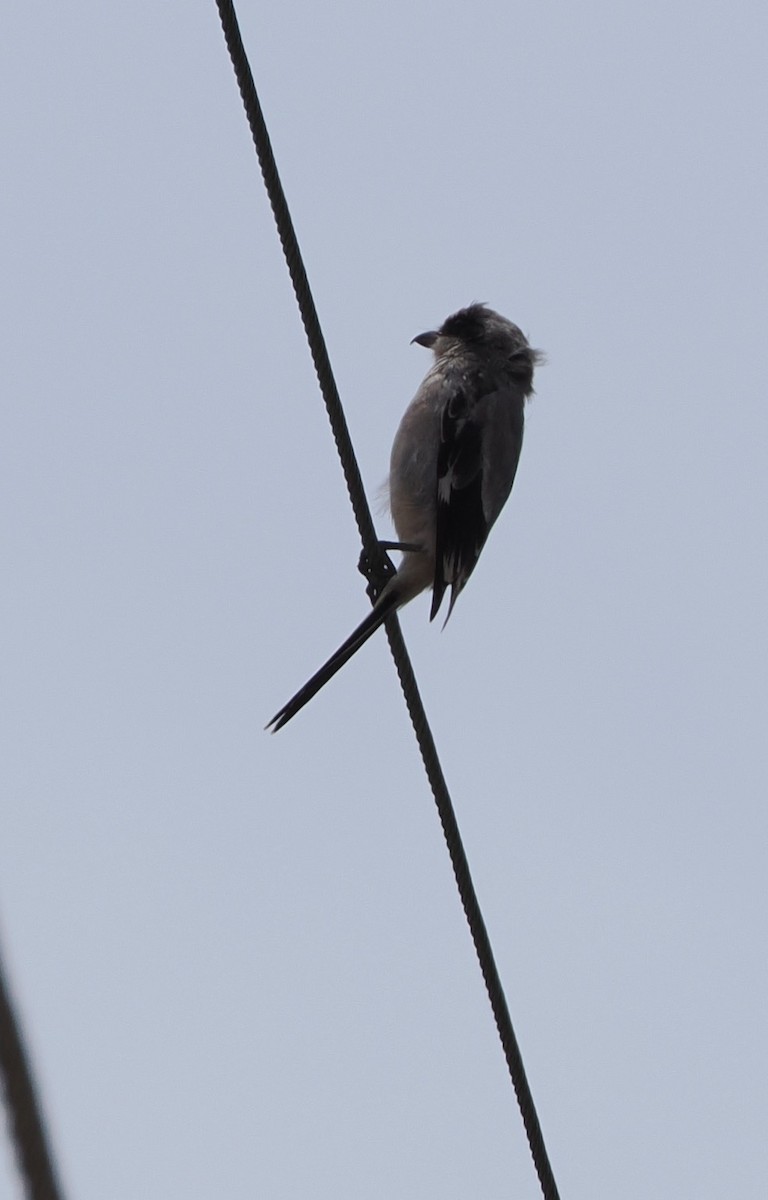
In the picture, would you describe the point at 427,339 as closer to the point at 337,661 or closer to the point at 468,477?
the point at 468,477

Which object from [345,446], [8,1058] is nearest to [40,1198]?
[8,1058]

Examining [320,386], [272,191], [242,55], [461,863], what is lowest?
[461,863]

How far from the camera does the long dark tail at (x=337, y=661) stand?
527 centimetres

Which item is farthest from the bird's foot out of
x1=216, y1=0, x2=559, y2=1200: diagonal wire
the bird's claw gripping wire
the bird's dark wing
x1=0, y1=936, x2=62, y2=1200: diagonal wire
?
x1=0, y1=936, x2=62, y2=1200: diagonal wire

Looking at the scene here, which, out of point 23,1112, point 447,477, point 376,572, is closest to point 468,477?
point 447,477

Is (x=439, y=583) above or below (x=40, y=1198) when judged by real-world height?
above

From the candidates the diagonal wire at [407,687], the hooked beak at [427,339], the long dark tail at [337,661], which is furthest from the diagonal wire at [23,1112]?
the hooked beak at [427,339]

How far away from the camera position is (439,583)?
225 inches

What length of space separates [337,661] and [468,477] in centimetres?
106

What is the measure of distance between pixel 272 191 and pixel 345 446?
2.14ft

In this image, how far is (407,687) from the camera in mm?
3883

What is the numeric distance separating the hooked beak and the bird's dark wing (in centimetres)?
60

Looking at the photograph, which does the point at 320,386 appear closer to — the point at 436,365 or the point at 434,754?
the point at 434,754

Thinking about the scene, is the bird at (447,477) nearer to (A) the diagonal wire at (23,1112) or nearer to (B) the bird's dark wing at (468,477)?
(B) the bird's dark wing at (468,477)
